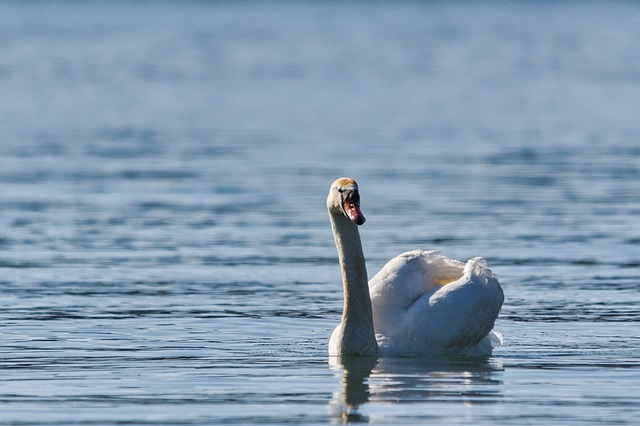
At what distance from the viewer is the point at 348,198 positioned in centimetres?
1220

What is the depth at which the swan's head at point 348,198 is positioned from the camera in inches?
475

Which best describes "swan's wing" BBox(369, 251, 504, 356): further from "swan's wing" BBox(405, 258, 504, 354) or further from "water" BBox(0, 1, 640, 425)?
"water" BBox(0, 1, 640, 425)

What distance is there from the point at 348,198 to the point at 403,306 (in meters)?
1.27

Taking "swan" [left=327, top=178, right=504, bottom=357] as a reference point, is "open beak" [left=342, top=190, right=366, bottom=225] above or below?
above

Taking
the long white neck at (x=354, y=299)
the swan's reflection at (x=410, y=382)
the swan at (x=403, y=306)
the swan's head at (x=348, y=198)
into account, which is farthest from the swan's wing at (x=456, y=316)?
the swan's head at (x=348, y=198)

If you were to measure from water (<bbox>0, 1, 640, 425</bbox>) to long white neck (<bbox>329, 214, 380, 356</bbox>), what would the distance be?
0.64 feet

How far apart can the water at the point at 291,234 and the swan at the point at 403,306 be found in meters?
0.20

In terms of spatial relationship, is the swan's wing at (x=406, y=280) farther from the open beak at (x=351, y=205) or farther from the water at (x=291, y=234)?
the open beak at (x=351, y=205)

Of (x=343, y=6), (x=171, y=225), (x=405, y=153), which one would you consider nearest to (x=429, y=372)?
(x=171, y=225)

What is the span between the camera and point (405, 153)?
2791 centimetres

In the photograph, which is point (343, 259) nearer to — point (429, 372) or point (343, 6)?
point (429, 372)

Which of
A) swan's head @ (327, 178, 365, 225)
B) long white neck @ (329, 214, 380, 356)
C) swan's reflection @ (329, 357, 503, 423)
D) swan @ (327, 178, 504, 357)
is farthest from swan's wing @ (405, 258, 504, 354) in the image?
swan's head @ (327, 178, 365, 225)

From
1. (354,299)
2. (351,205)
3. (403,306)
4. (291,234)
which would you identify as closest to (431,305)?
(403,306)

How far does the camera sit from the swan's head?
12.1 metres
